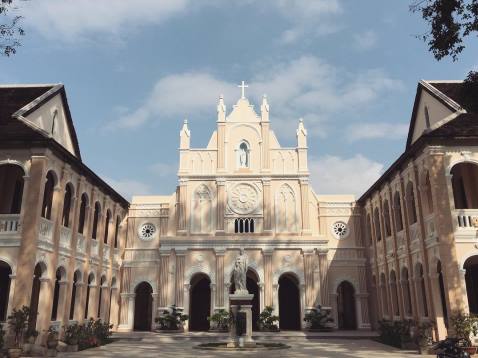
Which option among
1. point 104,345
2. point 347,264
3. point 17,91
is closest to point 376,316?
point 347,264

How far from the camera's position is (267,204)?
97.4 ft

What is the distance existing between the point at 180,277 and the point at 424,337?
16088 millimetres

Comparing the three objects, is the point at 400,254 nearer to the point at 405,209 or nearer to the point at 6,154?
the point at 405,209

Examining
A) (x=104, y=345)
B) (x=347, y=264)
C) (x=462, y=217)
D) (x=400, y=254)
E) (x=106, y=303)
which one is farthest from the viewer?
(x=347, y=264)

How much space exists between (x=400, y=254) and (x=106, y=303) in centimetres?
1716

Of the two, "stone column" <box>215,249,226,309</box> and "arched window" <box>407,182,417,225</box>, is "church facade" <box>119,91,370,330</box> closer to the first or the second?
"stone column" <box>215,249,226,309</box>

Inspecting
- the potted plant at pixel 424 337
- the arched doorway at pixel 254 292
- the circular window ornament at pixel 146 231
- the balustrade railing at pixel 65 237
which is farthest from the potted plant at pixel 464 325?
the circular window ornament at pixel 146 231

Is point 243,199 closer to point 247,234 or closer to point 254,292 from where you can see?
point 247,234

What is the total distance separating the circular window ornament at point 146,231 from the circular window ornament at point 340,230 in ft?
40.9

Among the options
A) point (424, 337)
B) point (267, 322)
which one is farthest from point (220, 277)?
point (424, 337)

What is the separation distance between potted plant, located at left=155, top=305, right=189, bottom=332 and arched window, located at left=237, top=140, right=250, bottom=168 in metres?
10.6

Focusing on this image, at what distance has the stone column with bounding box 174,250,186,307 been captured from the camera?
2798 cm

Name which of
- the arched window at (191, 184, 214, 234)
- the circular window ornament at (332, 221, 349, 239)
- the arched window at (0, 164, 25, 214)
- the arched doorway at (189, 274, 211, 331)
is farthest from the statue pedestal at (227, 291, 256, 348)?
the circular window ornament at (332, 221, 349, 239)

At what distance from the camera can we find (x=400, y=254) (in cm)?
2269
